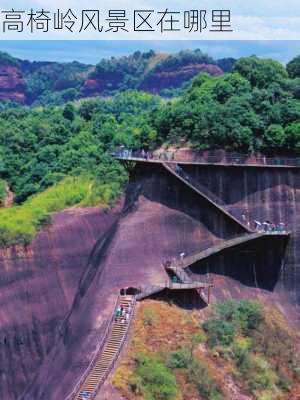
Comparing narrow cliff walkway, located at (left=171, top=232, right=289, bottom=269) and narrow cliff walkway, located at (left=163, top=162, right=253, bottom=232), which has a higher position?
narrow cliff walkway, located at (left=163, top=162, right=253, bottom=232)

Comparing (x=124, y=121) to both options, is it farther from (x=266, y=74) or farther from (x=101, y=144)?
(x=266, y=74)

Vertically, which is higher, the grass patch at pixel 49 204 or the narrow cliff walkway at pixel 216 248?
the grass patch at pixel 49 204

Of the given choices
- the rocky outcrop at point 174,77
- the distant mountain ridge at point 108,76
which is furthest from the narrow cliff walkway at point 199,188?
the rocky outcrop at point 174,77

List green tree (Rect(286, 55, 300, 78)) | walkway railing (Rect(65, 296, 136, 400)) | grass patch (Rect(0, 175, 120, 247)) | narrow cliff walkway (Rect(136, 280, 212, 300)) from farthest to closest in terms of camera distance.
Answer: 1. green tree (Rect(286, 55, 300, 78))
2. grass patch (Rect(0, 175, 120, 247))
3. narrow cliff walkway (Rect(136, 280, 212, 300))
4. walkway railing (Rect(65, 296, 136, 400))

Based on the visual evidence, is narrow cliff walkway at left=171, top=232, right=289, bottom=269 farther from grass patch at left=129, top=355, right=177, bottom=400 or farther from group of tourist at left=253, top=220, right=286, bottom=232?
grass patch at left=129, top=355, right=177, bottom=400

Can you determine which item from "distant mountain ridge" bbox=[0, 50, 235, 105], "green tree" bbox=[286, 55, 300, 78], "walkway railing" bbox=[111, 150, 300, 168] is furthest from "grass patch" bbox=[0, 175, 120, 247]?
"distant mountain ridge" bbox=[0, 50, 235, 105]

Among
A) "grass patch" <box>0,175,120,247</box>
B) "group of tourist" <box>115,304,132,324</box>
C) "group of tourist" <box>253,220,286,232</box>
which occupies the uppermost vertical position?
"grass patch" <box>0,175,120,247</box>

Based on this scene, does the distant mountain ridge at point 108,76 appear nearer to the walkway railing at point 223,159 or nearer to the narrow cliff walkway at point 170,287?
the walkway railing at point 223,159
